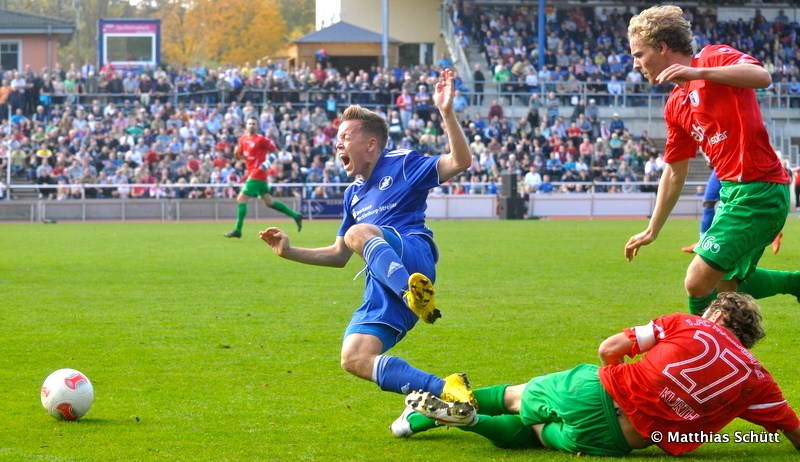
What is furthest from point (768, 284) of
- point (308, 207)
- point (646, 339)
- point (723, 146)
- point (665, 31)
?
point (308, 207)

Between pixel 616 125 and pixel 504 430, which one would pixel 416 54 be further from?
pixel 504 430

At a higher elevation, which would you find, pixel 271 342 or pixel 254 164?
pixel 254 164

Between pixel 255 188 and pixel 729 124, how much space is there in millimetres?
13797

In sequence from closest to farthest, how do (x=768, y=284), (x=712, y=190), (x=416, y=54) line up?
(x=768, y=284)
(x=712, y=190)
(x=416, y=54)

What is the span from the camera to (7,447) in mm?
4477

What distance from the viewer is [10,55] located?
42.8m

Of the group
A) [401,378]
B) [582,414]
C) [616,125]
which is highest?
[616,125]

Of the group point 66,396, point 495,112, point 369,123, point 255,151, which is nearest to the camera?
point 66,396

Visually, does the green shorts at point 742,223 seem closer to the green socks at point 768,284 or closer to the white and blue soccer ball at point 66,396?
the green socks at point 768,284

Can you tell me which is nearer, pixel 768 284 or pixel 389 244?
pixel 389 244

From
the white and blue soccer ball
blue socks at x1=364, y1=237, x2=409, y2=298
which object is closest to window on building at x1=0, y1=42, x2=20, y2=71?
the white and blue soccer ball

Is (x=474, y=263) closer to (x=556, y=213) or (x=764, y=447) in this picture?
(x=764, y=447)

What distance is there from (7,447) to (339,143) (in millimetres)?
2144

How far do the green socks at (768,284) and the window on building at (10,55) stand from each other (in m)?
41.9
